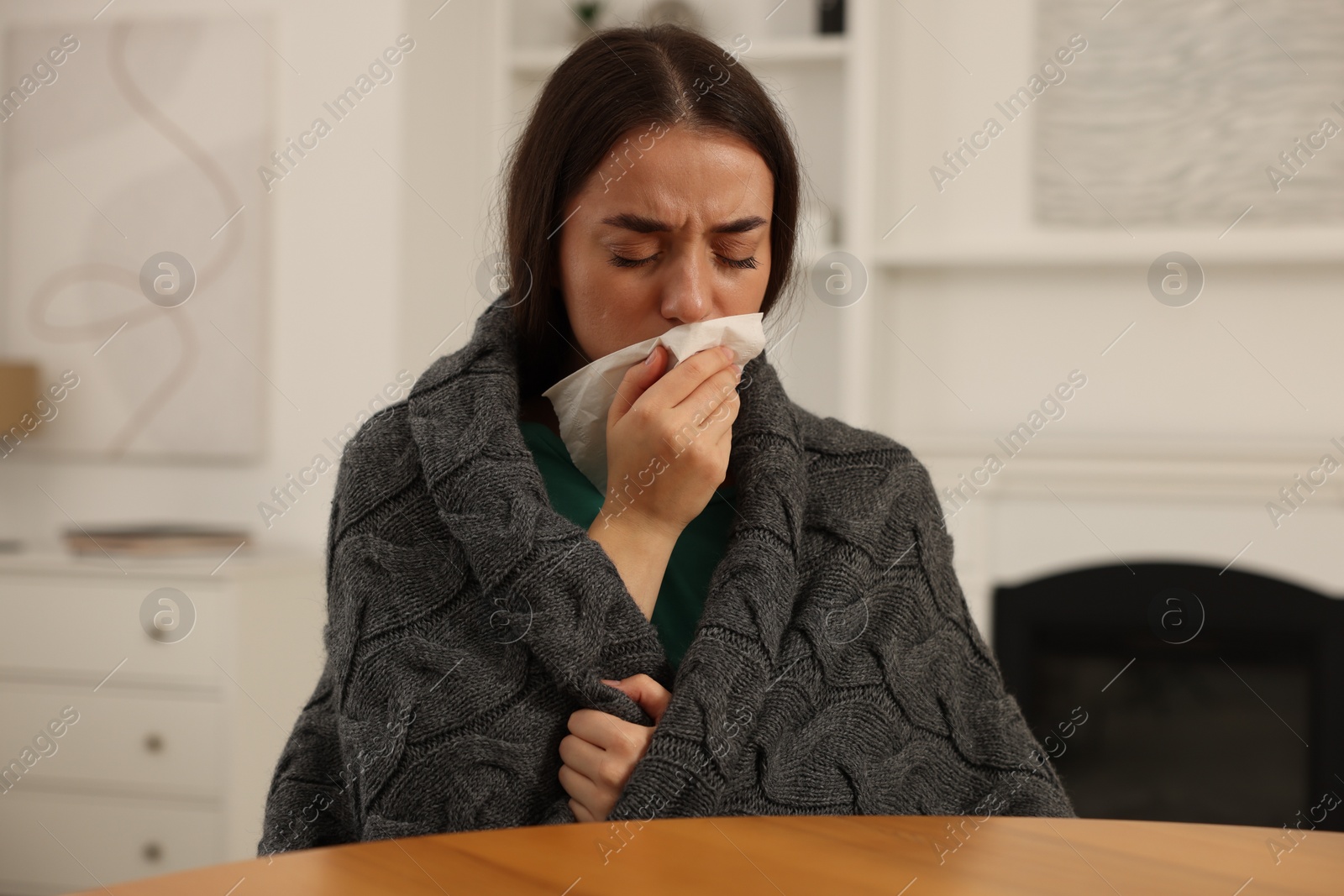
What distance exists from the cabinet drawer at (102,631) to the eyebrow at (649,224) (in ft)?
5.63

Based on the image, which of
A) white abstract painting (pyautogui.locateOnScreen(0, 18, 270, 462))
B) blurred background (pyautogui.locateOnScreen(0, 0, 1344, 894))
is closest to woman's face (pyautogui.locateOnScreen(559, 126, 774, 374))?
blurred background (pyautogui.locateOnScreen(0, 0, 1344, 894))

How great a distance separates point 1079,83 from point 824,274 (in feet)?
2.52

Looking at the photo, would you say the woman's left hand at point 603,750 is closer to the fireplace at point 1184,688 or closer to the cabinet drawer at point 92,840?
the cabinet drawer at point 92,840

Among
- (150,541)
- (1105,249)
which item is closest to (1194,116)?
(1105,249)

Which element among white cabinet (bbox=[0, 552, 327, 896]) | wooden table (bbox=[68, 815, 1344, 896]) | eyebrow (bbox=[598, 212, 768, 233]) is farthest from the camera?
white cabinet (bbox=[0, 552, 327, 896])

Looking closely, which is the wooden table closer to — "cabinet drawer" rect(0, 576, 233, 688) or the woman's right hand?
the woman's right hand

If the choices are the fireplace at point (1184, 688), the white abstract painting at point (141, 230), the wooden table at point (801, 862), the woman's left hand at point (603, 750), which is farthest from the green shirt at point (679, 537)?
the white abstract painting at point (141, 230)

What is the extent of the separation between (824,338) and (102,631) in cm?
186

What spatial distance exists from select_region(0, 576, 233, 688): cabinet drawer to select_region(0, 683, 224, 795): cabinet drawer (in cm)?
6

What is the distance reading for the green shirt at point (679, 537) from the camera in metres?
1.16

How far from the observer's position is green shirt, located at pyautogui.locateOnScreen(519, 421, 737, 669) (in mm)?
1161

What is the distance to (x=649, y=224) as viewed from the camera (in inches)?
43.1

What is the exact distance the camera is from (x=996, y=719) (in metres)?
1.16

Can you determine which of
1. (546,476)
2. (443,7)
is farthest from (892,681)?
(443,7)
